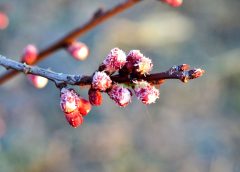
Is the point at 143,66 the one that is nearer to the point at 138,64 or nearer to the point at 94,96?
the point at 138,64

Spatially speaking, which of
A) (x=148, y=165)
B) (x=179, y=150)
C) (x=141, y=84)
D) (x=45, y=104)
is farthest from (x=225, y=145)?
(x=141, y=84)

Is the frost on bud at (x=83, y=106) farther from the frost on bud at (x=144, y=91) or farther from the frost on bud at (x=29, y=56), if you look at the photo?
the frost on bud at (x=29, y=56)

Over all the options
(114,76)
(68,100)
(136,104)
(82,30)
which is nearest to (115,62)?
(114,76)

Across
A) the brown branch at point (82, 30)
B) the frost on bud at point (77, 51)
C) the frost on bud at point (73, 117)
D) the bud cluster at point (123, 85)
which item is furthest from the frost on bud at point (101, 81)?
the frost on bud at point (77, 51)

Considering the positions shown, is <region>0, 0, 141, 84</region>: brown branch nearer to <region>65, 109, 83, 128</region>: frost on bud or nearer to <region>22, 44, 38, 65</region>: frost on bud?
<region>22, 44, 38, 65</region>: frost on bud

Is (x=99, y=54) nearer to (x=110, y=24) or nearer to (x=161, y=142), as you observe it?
(x=110, y=24)
